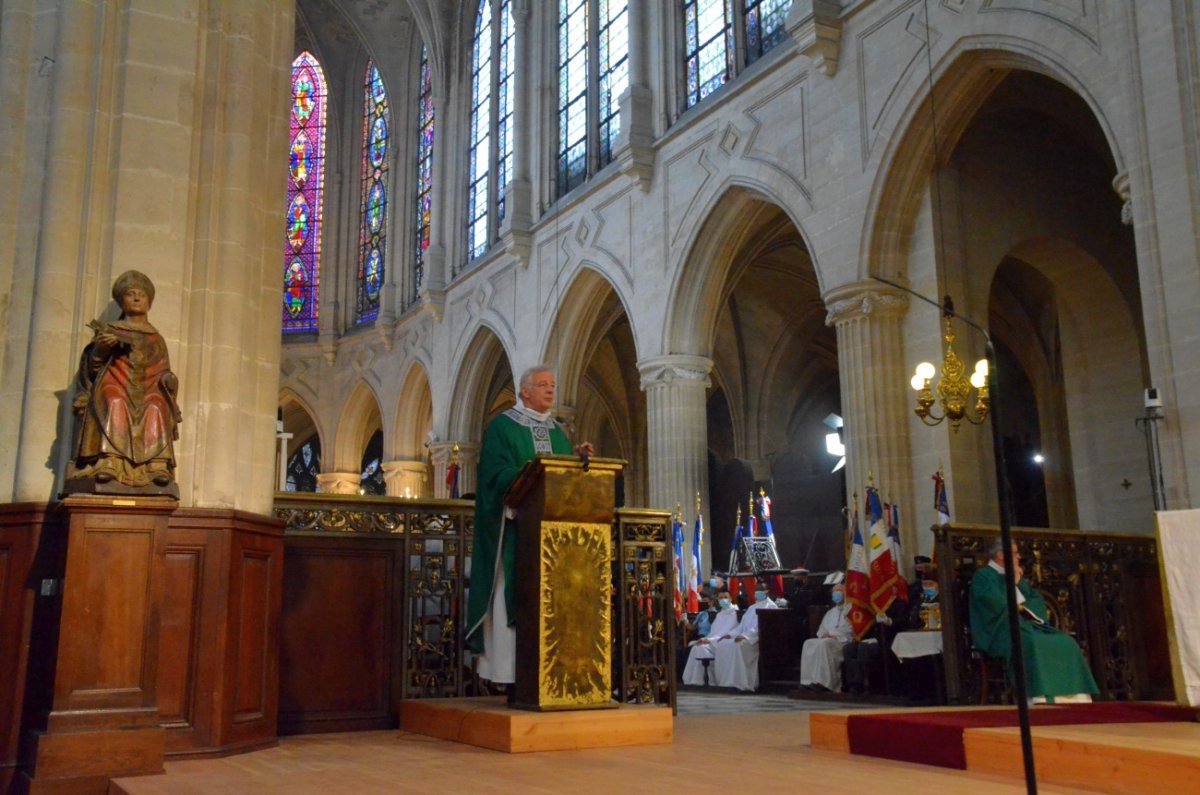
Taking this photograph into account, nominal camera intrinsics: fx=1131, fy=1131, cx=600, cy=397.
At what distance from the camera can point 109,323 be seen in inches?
190

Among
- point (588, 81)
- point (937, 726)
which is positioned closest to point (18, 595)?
point (937, 726)

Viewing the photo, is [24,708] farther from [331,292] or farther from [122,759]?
[331,292]

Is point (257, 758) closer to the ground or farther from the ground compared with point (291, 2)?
closer to the ground

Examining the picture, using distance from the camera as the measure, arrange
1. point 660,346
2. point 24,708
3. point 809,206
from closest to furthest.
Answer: point 24,708 → point 809,206 → point 660,346

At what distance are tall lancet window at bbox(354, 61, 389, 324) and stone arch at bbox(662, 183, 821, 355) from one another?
41.0 ft

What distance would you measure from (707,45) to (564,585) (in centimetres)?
Result: 1222

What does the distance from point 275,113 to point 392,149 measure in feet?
Result: 68.2

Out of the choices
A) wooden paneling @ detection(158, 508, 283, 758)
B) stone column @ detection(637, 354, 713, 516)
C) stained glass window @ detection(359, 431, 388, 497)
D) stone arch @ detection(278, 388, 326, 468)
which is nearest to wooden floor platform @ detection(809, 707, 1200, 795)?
wooden paneling @ detection(158, 508, 283, 758)

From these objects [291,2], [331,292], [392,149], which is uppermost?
[392,149]

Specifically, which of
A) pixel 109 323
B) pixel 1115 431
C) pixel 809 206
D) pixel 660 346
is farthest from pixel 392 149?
pixel 109 323

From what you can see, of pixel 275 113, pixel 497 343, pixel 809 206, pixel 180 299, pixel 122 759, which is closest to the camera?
pixel 122 759

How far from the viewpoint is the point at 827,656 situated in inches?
424

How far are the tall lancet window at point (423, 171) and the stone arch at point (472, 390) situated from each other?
326 centimetres

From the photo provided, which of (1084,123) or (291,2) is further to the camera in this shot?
(1084,123)
